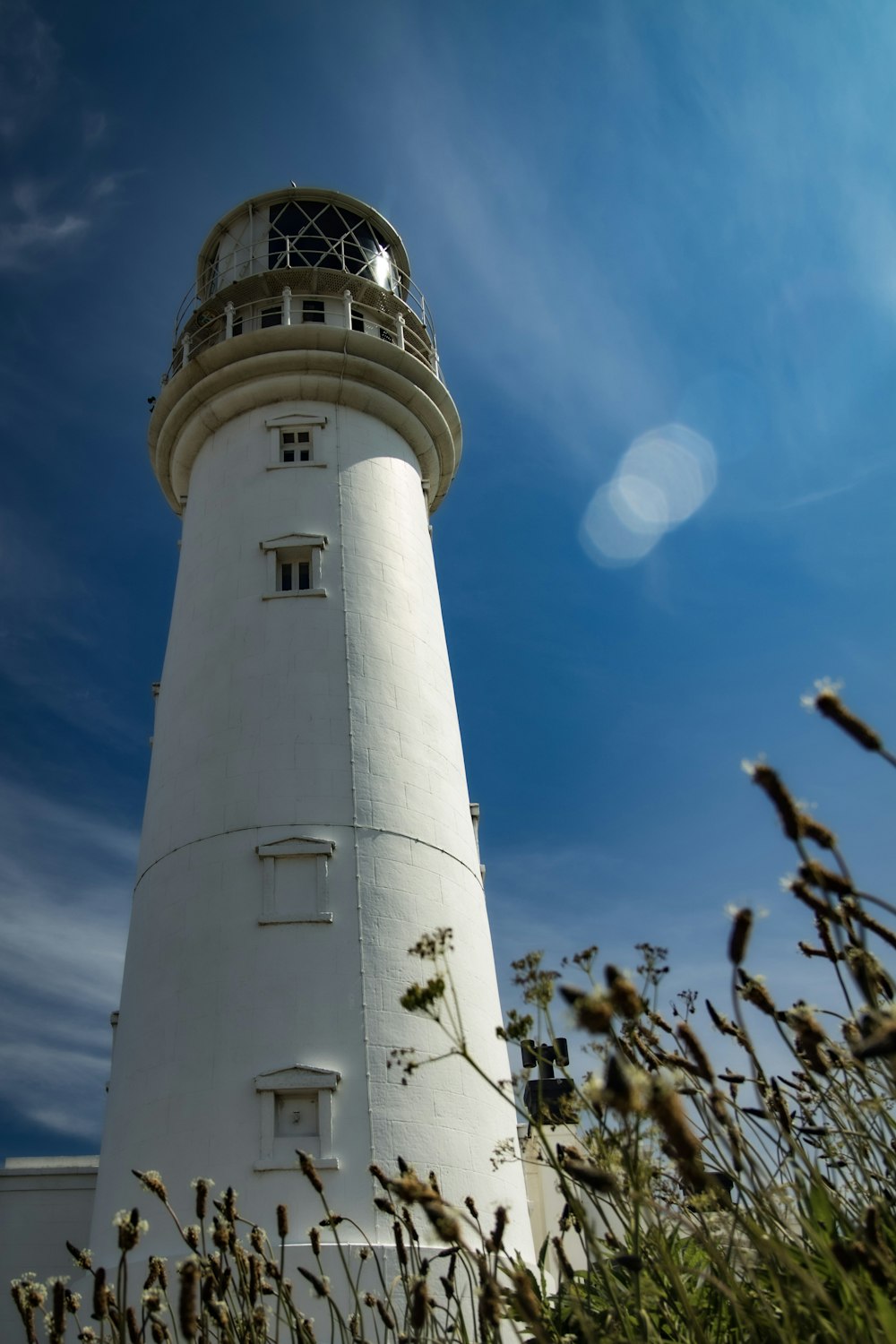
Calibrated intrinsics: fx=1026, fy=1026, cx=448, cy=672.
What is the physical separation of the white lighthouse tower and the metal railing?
0.07 m

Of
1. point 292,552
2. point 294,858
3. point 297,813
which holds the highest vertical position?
point 292,552

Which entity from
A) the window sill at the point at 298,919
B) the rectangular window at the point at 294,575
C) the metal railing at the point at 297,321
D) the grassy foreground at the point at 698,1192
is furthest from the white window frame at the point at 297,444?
the grassy foreground at the point at 698,1192

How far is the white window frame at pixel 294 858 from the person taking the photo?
444 inches

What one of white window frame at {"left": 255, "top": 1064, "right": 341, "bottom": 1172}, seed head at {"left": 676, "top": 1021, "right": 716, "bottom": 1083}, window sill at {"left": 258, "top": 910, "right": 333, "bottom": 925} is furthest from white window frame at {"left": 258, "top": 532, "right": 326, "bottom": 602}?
seed head at {"left": 676, "top": 1021, "right": 716, "bottom": 1083}

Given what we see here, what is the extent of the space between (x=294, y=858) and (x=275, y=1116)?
2.75 meters

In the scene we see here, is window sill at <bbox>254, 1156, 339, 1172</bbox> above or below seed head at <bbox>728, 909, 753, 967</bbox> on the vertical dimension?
above

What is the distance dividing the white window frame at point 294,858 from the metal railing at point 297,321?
9.06 m

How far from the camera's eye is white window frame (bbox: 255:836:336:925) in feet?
37.0

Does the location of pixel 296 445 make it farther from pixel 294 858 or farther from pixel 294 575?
pixel 294 858

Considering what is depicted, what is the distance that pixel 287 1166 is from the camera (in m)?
9.69

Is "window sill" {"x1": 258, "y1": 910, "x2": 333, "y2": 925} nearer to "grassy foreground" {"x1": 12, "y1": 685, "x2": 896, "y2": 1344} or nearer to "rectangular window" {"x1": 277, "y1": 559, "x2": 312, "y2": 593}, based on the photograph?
"rectangular window" {"x1": 277, "y1": 559, "x2": 312, "y2": 593}

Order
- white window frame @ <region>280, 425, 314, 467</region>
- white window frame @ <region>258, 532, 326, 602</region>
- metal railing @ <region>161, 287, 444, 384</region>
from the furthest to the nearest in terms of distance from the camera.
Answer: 1. metal railing @ <region>161, 287, 444, 384</region>
2. white window frame @ <region>280, 425, 314, 467</region>
3. white window frame @ <region>258, 532, 326, 602</region>

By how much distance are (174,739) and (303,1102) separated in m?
5.15

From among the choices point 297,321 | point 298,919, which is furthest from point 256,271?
point 298,919
